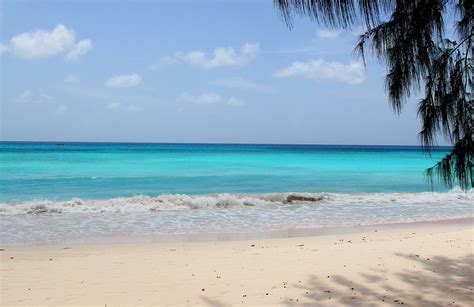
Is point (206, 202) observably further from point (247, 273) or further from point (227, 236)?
point (247, 273)

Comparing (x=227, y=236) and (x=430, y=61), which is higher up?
(x=430, y=61)

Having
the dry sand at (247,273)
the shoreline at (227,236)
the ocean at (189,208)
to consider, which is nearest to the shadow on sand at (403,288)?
the dry sand at (247,273)

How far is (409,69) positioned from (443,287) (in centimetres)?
291

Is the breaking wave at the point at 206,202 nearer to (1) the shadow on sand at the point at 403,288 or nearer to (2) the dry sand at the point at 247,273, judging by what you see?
(2) the dry sand at the point at 247,273

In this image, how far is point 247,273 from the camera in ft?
18.5

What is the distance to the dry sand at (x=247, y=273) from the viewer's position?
4.55 metres

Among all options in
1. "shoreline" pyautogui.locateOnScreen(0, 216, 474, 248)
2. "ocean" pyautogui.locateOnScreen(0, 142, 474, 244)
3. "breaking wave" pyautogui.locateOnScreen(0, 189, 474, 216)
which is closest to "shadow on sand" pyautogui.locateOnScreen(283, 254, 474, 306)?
"ocean" pyautogui.locateOnScreen(0, 142, 474, 244)

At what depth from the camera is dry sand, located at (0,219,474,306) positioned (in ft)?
14.9

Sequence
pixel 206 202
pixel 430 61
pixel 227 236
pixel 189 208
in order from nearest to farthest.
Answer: pixel 430 61 < pixel 227 236 < pixel 189 208 < pixel 206 202

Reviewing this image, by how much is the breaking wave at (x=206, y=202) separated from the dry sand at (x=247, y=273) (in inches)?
205

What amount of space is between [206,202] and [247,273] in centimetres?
881

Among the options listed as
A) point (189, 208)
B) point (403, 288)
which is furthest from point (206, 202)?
point (403, 288)

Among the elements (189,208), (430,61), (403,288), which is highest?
(430,61)

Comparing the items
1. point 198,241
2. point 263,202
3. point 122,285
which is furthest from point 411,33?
point 263,202
